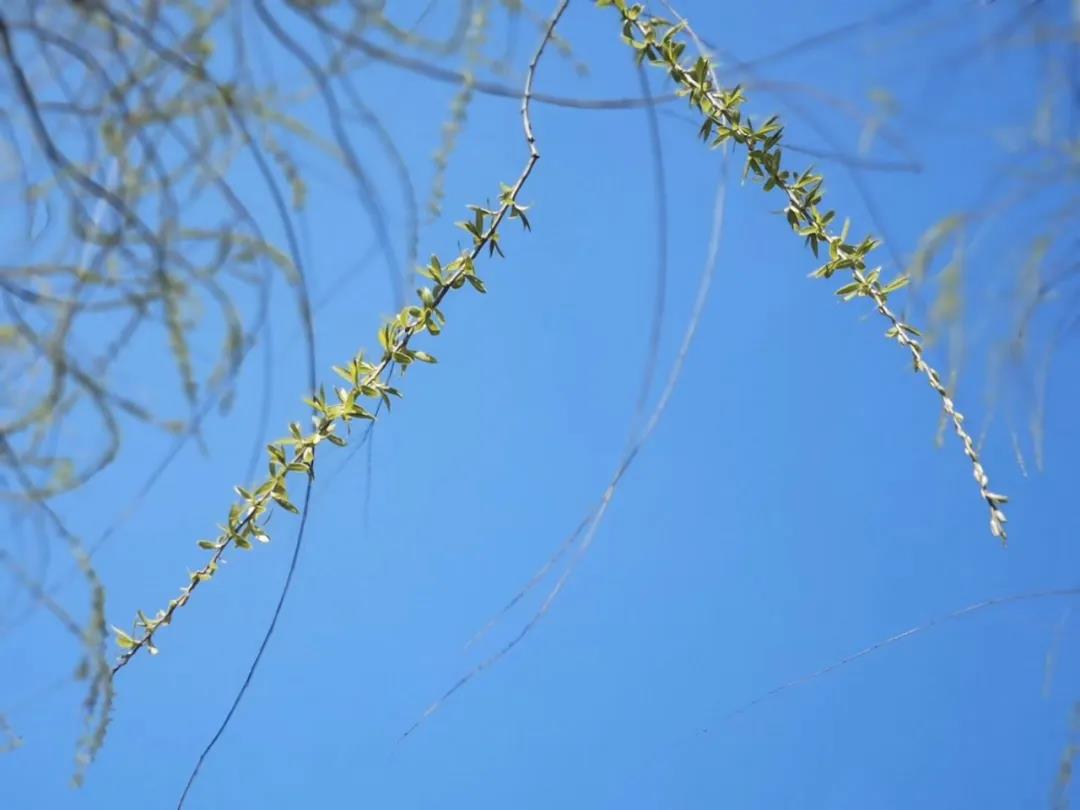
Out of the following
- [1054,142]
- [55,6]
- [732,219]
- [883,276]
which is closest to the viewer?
[55,6]

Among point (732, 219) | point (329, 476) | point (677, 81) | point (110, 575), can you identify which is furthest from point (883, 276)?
point (110, 575)

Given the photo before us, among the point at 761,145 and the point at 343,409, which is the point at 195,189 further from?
the point at 761,145

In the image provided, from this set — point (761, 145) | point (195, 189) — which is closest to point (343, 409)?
point (195, 189)

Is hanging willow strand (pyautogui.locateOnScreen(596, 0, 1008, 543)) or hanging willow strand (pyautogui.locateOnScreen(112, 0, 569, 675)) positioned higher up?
hanging willow strand (pyautogui.locateOnScreen(596, 0, 1008, 543))

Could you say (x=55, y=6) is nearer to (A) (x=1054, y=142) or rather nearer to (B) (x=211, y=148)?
(B) (x=211, y=148)

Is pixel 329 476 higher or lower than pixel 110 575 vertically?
lower

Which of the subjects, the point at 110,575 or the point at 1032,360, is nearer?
the point at 1032,360

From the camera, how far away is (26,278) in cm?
37

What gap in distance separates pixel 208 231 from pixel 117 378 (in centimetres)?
9

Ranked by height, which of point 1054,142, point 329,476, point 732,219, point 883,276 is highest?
point 732,219

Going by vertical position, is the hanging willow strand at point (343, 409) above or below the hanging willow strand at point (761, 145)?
below

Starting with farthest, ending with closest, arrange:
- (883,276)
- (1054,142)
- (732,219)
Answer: (732,219) → (883,276) → (1054,142)

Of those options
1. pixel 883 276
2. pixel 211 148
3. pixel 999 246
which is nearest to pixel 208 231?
pixel 211 148

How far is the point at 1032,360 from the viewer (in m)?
0.49
